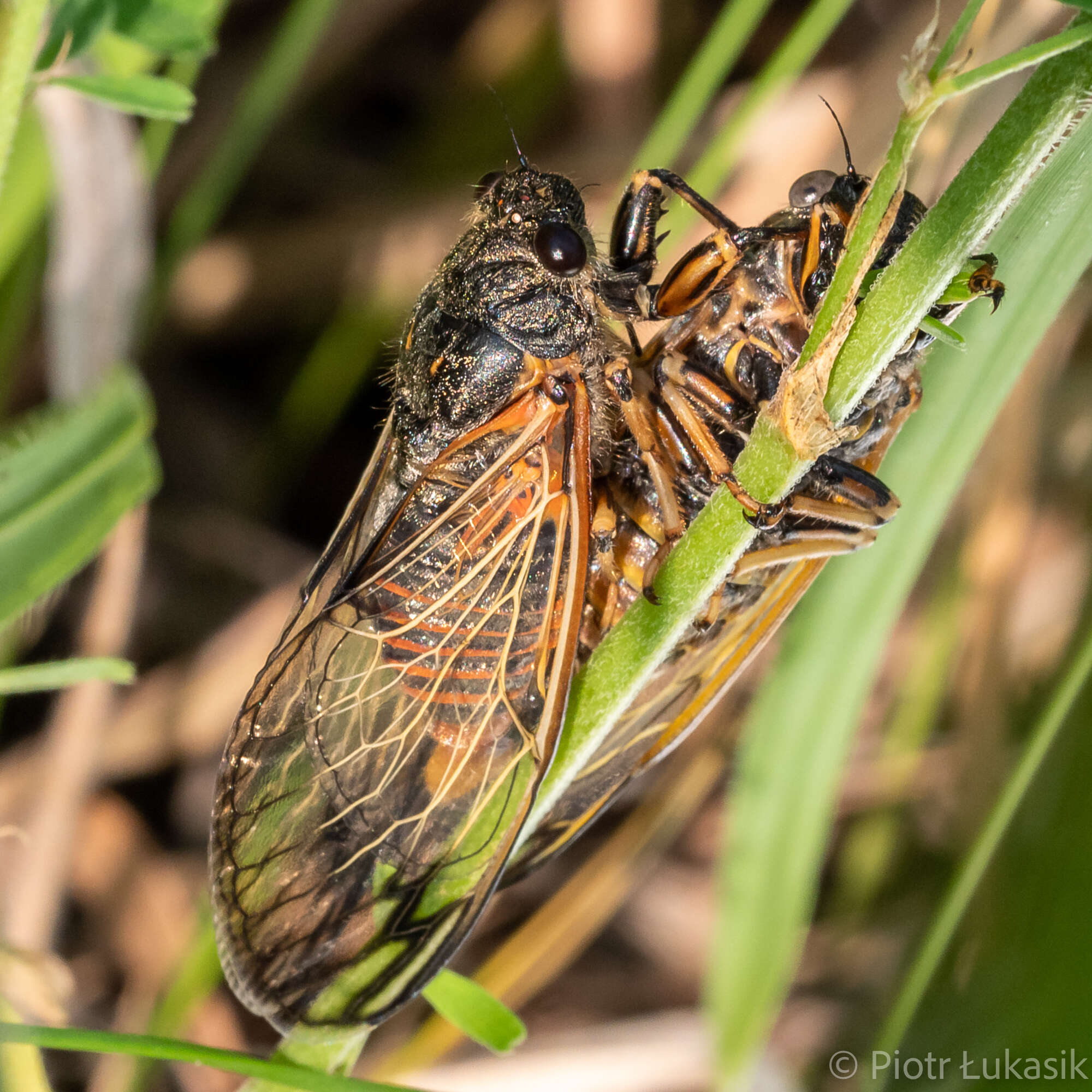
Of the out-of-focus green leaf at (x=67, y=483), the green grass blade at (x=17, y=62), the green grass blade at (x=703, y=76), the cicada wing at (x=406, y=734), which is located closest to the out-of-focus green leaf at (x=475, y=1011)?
Result: the cicada wing at (x=406, y=734)

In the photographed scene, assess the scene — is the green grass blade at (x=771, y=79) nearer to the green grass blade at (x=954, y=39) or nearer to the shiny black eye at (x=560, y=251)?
the shiny black eye at (x=560, y=251)

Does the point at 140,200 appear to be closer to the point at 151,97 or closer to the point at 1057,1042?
the point at 151,97

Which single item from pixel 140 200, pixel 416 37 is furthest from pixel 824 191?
pixel 416 37

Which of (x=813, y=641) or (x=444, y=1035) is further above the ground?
(x=813, y=641)

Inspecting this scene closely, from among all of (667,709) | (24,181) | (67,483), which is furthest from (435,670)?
(24,181)

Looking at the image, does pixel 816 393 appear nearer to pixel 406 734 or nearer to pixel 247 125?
pixel 406 734

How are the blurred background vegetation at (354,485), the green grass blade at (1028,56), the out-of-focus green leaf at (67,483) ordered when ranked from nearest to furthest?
the green grass blade at (1028,56), the out-of-focus green leaf at (67,483), the blurred background vegetation at (354,485)
